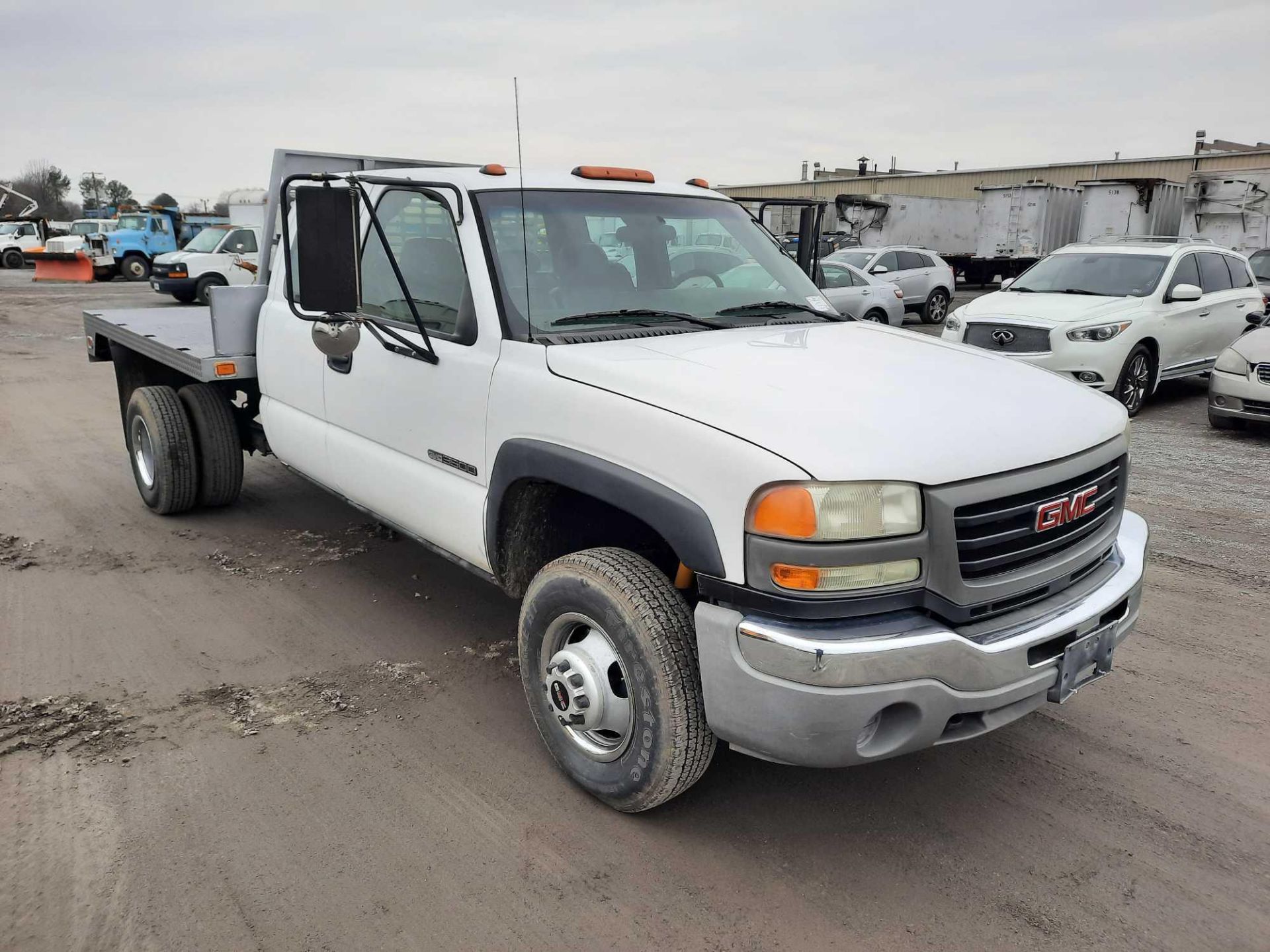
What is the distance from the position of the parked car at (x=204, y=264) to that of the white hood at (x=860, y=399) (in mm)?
18932

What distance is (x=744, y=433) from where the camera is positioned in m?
2.48

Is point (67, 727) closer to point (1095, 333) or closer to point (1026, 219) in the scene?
point (1095, 333)

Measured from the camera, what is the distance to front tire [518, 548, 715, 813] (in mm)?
2652

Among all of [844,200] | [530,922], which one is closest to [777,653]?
[530,922]

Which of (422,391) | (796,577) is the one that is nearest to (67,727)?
(422,391)

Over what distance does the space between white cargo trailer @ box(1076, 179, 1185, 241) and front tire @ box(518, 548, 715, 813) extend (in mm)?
23183

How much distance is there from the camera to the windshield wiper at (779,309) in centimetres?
369

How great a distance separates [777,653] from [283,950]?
1483 millimetres

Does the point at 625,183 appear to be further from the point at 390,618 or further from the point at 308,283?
the point at 390,618

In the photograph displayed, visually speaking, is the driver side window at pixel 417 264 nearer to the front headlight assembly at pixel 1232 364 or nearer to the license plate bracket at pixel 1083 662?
the license plate bracket at pixel 1083 662

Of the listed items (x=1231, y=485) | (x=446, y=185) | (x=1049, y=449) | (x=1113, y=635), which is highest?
(x=446, y=185)

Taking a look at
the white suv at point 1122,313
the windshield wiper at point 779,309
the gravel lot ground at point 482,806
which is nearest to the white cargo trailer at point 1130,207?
the white suv at point 1122,313

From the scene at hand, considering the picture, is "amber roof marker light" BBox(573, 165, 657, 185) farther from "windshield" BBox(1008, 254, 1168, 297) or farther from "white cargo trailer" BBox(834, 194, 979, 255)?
"white cargo trailer" BBox(834, 194, 979, 255)

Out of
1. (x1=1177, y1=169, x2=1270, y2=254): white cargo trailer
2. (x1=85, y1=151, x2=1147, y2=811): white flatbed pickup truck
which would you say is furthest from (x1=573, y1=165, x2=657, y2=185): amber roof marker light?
(x1=1177, y1=169, x2=1270, y2=254): white cargo trailer
